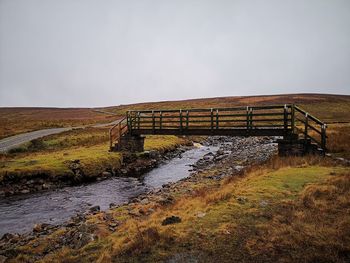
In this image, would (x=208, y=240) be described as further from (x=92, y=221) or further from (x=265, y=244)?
(x=92, y=221)

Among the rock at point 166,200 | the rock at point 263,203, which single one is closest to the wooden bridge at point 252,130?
the rock at point 166,200

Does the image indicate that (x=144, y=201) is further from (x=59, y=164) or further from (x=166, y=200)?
(x=59, y=164)

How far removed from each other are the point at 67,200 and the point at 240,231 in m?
11.5

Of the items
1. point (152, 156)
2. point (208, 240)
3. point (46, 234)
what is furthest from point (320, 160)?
point (152, 156)

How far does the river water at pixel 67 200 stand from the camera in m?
13.2

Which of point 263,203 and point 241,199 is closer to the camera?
point 263,203

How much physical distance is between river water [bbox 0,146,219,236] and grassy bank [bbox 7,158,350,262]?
121 inches

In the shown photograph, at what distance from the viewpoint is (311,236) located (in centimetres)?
709

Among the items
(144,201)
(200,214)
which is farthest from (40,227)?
(200,214)

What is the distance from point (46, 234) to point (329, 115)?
71.7 meters

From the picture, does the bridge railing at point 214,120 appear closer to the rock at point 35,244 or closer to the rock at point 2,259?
the rock at point 35,244

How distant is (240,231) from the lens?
25.7 ft

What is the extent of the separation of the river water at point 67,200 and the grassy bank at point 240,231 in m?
3.08

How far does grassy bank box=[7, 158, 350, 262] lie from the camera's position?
6.75 metres
